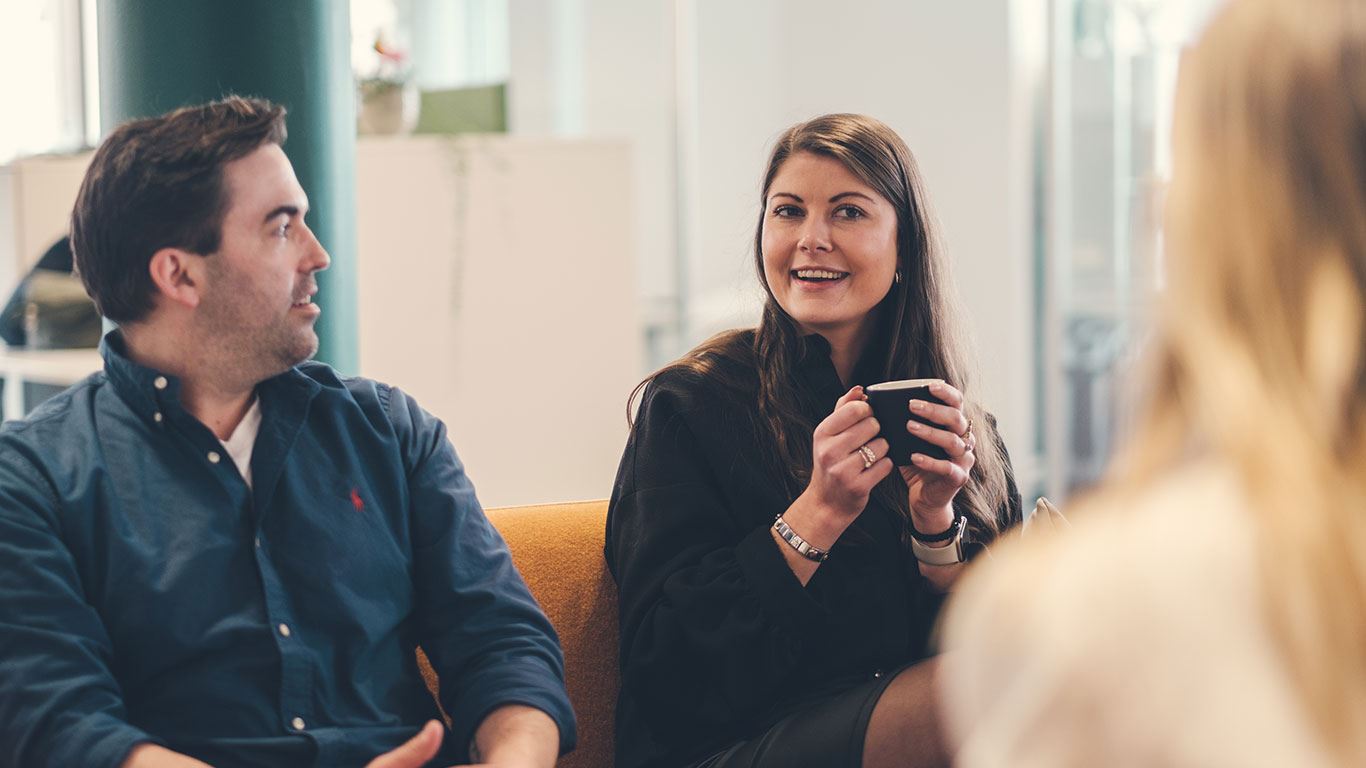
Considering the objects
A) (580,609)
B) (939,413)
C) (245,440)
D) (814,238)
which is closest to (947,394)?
(939,413)

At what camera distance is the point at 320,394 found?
6.18ft

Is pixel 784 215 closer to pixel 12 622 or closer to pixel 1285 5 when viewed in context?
pixel 12 622

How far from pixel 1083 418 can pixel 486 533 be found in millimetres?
3983

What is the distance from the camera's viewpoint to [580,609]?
2.12m

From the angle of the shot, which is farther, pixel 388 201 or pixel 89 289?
pixel 388 201

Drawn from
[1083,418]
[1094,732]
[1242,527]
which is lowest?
[1083,418]

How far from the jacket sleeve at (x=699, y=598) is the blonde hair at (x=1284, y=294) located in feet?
3.76

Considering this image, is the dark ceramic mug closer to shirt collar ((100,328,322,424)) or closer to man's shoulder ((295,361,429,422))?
man's shoulder ((295,361,429,422))

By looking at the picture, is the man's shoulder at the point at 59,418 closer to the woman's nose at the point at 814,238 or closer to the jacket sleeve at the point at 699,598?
the jacket sleeve at the point at 699,598

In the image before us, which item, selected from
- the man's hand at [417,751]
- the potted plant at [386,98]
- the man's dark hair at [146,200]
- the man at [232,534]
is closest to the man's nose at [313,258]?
the man at [232,534]

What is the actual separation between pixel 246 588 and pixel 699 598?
0.58 meters

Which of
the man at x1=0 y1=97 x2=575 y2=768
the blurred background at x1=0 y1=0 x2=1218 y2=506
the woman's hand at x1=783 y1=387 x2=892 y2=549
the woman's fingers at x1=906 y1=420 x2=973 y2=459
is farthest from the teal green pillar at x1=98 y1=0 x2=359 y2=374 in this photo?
the blurred background at x1=0 y1=0 x2=1218 y2=506

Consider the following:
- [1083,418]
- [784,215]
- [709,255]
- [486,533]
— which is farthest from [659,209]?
[486,533]

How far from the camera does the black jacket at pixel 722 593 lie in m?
1.92
